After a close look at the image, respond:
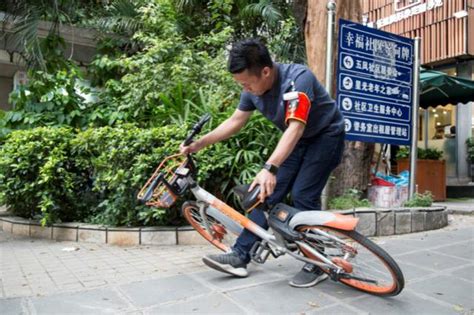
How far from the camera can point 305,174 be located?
2871 mm

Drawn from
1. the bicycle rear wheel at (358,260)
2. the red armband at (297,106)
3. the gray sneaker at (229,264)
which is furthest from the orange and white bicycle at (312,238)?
the red armband at (297,106)

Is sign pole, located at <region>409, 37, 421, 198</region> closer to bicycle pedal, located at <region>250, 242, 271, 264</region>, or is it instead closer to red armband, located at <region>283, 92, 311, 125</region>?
bicycle pedal, located at <region>250, 242, 271, 264</region>

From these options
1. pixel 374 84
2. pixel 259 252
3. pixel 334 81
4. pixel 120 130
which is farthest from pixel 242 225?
pixel 374 84

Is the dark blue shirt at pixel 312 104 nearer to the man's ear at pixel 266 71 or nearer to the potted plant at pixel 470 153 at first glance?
the man's ear at pixel 266 71

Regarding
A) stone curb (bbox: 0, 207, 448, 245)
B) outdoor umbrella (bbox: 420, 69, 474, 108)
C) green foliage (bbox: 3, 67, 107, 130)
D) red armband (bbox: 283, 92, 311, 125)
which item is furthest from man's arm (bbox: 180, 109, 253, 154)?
outdoor umbrella (bbox: 420, 69, 474, 108)

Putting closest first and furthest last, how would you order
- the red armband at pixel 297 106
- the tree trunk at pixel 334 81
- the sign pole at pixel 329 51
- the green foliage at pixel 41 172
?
the red armband at pixel 297 106 < the green foliage at pixel 41 172 < the sign pole at pixel 329 51 < the tree trunk at pixel 334 81

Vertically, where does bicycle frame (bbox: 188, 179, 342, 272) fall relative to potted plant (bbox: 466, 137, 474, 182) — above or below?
below

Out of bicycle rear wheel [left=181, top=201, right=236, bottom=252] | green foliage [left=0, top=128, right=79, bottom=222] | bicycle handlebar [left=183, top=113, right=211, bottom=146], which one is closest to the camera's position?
bicycle handlebar [left=183, top=113, right=211, bottom=146]

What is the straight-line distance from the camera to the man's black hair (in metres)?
2.63

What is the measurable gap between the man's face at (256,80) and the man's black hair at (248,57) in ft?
0.08

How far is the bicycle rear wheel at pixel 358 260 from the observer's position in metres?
2.59

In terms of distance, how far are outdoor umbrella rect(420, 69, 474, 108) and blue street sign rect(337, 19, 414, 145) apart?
6.47ft

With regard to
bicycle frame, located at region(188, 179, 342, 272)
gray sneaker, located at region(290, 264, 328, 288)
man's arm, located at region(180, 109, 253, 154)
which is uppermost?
man's arm, located at region(180, 109, 253, 154)

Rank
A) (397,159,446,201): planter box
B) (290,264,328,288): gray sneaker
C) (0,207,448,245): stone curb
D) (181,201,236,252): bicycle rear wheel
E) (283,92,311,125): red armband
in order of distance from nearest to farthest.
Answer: (283,92,311,125): red armband → (290,264,328,288): gray sneaker → (181,201,236,252): bicycle rear wheel → (0,207,448,245): stone curb → (397,159,446,201): planter box
